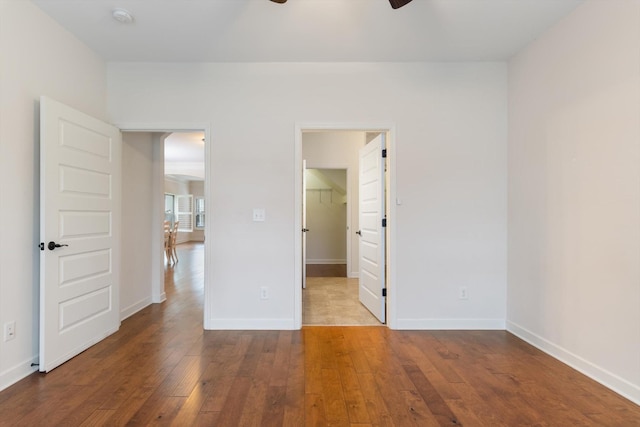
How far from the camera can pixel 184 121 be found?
9.86ft

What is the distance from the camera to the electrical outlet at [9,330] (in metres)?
2.01

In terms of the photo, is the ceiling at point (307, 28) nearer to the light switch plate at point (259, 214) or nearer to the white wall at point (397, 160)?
the white wall at point (397, 160)

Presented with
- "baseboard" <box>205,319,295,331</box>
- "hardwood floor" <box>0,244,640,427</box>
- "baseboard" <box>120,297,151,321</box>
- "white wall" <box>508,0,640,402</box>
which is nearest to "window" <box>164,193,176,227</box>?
"baseboard" <box>120,297,151,321</box>

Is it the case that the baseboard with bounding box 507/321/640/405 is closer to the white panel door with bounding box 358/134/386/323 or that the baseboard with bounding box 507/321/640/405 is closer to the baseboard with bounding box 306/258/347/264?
the white panel door with bounding box 358/134/386/323

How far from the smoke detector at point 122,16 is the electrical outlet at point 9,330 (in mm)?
2297

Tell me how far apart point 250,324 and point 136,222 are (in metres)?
1.89

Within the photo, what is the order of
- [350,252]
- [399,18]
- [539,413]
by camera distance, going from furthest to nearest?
[350,252] → [399,18] → [539,413]

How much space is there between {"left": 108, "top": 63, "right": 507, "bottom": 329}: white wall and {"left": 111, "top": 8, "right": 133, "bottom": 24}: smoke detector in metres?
0.65

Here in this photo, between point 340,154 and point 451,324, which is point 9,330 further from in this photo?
point 340,154

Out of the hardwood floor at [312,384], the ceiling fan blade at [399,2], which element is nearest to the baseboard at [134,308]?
the hardwood floor at [312,384]

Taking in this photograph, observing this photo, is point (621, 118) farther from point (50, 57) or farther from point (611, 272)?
point (50, 57)

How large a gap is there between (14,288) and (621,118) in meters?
4.16

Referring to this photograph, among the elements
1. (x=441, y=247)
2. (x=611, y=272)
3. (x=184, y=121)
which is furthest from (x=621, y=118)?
(x=184, y=121)

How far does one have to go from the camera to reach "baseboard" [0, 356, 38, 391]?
6.45ft
